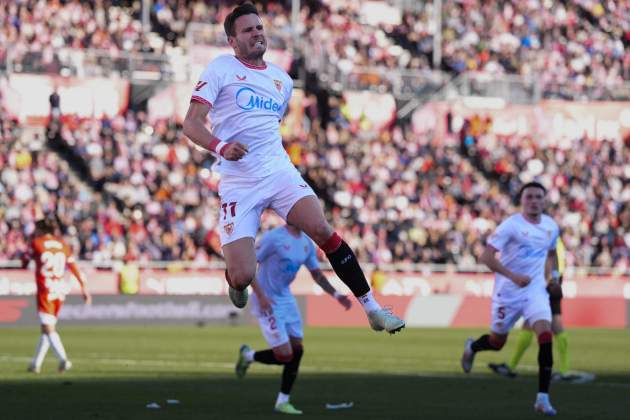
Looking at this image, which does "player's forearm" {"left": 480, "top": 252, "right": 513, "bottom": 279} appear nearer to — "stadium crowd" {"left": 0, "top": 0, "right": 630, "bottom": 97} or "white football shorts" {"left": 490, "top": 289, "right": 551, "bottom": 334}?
"white football shorts" {"left": 490, "top": 289, "right": 551, "bottom": 334}

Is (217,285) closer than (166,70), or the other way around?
(217,285)

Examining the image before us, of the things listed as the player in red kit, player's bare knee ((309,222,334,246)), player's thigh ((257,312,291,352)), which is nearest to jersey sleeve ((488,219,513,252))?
player's thigh ((257,312,291,352))

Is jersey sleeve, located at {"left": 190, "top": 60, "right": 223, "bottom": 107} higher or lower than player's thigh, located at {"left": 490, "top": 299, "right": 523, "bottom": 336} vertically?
higher

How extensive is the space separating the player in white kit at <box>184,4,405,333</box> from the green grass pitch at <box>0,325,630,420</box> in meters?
2.97

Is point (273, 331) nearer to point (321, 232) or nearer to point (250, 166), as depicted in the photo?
point (250, 166)

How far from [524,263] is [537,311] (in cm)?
91

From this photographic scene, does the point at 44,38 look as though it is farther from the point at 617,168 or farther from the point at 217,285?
the point at 617,168

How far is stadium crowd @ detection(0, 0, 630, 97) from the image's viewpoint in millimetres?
39750

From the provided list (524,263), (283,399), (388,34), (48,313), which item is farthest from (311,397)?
(388,34)

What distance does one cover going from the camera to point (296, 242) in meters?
15.7

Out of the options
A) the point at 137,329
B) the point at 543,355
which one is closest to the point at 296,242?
the point at 543,355

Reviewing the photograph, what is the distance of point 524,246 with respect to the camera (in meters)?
16.5

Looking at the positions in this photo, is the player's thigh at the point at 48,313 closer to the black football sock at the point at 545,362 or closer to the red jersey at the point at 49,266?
the red jersey at the point at 49,266

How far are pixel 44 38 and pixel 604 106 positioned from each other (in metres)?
20.1
